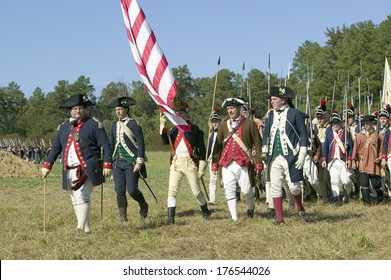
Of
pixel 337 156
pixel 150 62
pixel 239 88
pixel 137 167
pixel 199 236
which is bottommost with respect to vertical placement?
pixel 199 236

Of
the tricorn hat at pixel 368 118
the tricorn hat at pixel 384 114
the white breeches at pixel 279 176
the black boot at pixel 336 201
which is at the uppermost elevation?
the tricorn hat at pixel 384 114

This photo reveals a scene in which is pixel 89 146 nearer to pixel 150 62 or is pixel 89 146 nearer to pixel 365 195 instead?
pixel 150 62

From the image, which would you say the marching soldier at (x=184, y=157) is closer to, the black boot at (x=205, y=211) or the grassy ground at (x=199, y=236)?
the black boot at (x=205, y=211)

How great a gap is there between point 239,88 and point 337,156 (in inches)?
2219

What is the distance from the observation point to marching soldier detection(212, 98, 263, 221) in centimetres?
968

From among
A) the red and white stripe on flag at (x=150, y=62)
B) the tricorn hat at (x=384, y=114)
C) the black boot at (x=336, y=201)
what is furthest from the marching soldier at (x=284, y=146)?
the tricorn hat at (x=384, y=114)

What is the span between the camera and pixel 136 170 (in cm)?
997

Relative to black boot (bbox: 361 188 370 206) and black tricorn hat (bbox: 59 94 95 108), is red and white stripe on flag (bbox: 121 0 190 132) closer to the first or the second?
black tricorn hat (bbox: 59 94 95 108)

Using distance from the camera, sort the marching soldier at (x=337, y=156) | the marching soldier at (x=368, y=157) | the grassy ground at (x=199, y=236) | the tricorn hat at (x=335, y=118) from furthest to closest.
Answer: the tricorn hat at (x=335, y=118) → the marching soldier at (x=337, y=156) → the marching soldier at (x=368, y=157) → the grassy ground at (x=199, y=236)

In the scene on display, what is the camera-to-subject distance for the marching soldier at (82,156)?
8.55 m

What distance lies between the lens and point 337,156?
13.1m

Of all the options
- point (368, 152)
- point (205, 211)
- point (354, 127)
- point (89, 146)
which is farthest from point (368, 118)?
point (89, 146)

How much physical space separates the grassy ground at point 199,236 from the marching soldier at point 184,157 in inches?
15.7

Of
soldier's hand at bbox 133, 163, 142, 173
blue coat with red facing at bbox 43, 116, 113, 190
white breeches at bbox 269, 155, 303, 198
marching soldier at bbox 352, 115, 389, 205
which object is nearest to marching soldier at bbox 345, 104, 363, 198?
marching soldier at bbox 352, 115, 389, 205
